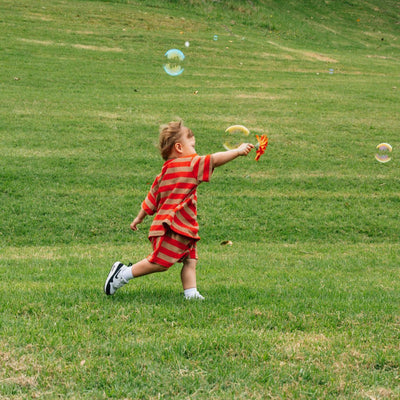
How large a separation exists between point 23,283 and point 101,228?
122 inches

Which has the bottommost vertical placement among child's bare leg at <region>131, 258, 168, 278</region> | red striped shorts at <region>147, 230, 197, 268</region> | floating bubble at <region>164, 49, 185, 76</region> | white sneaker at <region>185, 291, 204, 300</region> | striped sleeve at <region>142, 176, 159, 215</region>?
white sneaker at <region>185, 291, 204, 300</region>

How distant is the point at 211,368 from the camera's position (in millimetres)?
3105

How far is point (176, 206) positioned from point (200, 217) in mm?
4207

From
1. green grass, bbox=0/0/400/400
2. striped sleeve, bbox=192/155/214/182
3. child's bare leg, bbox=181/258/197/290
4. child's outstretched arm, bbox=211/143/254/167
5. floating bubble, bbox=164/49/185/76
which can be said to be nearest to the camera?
green grass, bbox=0/0/400/400

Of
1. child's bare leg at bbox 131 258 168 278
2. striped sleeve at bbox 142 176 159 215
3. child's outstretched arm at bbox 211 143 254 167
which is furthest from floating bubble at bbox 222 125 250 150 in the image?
child's bare leg at bbox 131 258 168 278

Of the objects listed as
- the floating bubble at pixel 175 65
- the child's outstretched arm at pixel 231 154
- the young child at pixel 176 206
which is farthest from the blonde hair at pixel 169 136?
the floating bubble at pixel 175 65

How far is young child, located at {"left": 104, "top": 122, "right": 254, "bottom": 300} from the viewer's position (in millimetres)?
4309

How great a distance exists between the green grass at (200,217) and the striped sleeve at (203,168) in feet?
3.44

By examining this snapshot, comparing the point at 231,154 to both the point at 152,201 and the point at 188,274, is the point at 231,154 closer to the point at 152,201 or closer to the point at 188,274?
the point at 152,201

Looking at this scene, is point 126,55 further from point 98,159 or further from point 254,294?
point 254,294

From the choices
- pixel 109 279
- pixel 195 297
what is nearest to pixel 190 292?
pixel 195 297

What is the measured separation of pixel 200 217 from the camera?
8.55 m

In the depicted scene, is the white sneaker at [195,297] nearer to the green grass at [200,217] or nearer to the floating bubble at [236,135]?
the green grass at [200,217]

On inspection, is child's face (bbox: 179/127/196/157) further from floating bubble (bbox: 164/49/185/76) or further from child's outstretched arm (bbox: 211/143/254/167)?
floating bubble (bbox: 164/49/185/76)
